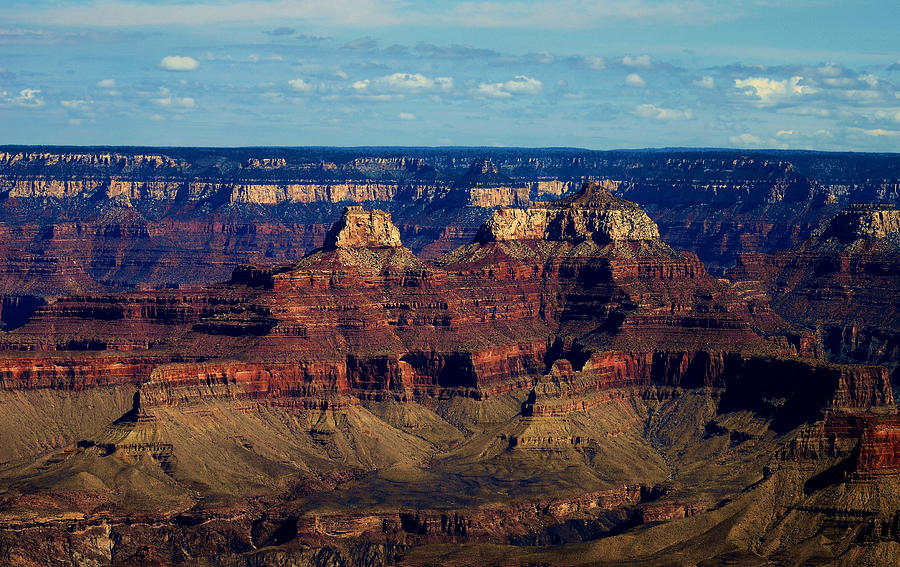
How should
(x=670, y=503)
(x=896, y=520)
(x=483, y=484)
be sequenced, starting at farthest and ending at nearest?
(x=483, y=484) < (x=670, y=503) < (x=896, y=520)

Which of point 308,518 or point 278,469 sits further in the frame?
point 278,469

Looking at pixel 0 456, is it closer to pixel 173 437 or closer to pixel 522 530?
pixel 173 437

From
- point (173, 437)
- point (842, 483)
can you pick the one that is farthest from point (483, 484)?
point (842, 483)

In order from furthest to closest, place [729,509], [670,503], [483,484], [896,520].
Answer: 1. [483,484]
2. [670,503]
3. [729,509]
4. [896,520]

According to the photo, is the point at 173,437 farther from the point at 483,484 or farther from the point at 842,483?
the point at 842,483

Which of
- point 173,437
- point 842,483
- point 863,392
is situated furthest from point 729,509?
point 173,437

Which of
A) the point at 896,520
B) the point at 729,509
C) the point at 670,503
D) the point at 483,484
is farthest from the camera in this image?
the point at 483,484

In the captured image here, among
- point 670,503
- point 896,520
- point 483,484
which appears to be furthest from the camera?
point 483,484

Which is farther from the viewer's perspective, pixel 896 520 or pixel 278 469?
pixel 278 469

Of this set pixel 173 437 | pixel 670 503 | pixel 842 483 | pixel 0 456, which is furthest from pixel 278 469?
pixel 842 483
